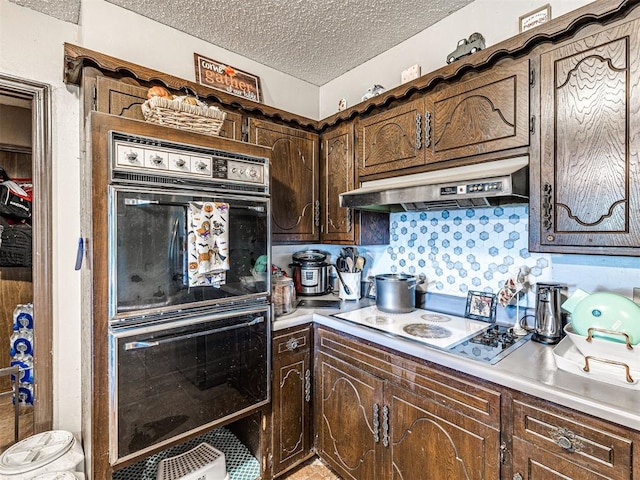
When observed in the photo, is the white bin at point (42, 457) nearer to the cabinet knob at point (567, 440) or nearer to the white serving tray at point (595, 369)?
the cabinet knob at point (567, 440)

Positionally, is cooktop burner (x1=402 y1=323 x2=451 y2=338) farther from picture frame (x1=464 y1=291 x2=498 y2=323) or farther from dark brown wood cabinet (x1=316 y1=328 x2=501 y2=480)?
picture frame (x1=464 y1=291 x2=498 y2=323)

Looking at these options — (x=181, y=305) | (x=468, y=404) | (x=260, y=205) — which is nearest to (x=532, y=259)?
(x=468, y=404)

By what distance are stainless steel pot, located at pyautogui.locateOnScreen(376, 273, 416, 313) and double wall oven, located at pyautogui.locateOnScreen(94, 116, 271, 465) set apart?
0.71 metres

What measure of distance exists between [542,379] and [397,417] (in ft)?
2.14

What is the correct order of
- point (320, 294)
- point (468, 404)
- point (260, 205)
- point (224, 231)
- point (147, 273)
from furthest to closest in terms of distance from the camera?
point (320, 294), point (260, 205), point (224, 231), point (147, 273), point (468, 404)

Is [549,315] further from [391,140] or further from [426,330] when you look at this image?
[391,140]

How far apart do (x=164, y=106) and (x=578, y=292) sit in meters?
1.88

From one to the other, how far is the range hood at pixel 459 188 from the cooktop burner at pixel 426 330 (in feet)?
2.10

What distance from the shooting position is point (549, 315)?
1.36 metres

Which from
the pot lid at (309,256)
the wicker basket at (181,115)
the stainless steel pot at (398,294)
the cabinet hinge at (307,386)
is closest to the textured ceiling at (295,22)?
the wicker basket at (181,115)

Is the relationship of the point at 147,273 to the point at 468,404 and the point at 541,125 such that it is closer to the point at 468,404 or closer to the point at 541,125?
the point at 468,404

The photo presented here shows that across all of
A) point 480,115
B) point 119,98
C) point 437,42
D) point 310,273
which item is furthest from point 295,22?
point 310,273

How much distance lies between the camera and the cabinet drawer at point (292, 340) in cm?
174

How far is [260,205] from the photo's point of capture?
1.62 meters
